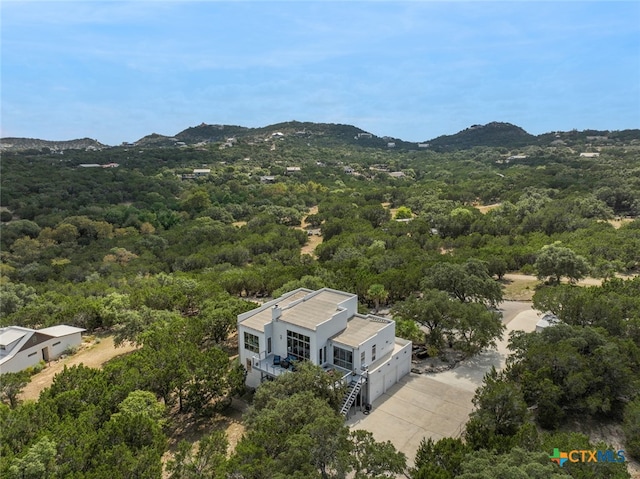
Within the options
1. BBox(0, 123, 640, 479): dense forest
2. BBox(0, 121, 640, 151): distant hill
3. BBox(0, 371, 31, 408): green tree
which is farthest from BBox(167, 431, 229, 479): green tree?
BBox(0, 121, 640, 151): distant hill

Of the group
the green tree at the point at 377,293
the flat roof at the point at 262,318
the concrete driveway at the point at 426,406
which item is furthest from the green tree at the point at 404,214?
the flat roof at the point at 262,318

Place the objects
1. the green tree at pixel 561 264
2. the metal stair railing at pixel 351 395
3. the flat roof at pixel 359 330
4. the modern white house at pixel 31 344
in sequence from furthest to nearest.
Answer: the green tree at pixel 561 264
the modern white house at pixel 31 344
the flat roof at pixel 359 330
the metal stair railing at pixel 351 395

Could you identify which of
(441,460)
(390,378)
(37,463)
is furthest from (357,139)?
(37,463)

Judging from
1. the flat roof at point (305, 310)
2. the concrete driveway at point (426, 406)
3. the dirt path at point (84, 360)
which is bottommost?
the dirt path at point (84, 360)

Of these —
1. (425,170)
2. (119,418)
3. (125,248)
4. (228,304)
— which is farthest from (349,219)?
(425,170)

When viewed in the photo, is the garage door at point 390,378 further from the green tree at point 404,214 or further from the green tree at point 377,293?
the green tree at point 404,214

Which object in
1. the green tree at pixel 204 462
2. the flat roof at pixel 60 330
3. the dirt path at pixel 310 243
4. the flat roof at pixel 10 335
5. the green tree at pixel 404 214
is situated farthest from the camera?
the green tree at pixel 404 214

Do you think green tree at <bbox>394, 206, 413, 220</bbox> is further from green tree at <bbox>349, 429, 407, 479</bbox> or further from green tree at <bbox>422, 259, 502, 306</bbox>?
green tree at <bbox>349, 429, 407, 479</bbox>
